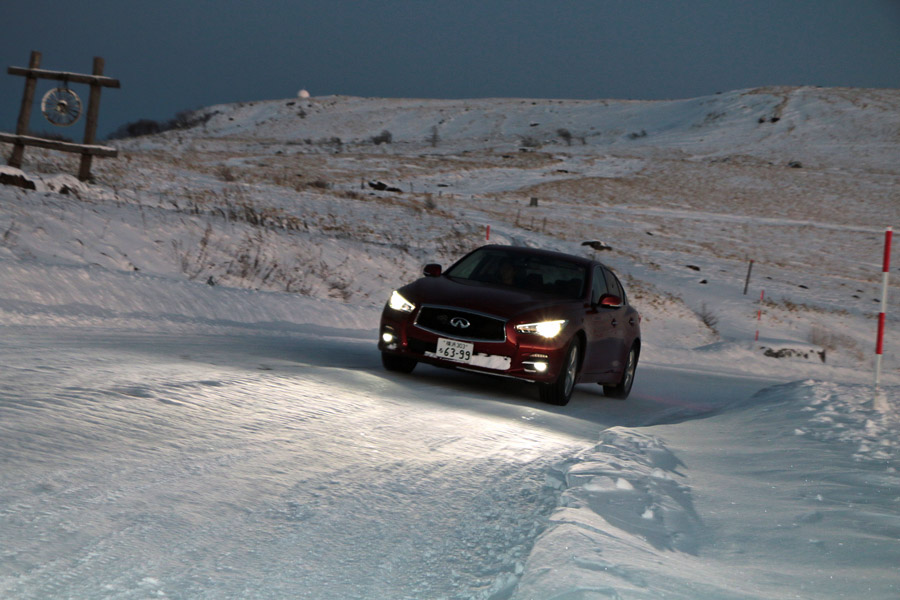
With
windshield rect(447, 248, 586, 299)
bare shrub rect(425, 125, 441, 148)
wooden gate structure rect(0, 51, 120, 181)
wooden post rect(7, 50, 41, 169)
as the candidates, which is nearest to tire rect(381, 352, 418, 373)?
windshield rect(447, 248, 586, 299)

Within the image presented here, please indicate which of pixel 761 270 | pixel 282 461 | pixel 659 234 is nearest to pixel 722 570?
pixel 282 461

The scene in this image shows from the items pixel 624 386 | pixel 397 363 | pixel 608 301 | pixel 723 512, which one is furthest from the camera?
pixel 624 386

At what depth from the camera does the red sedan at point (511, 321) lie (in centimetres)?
883

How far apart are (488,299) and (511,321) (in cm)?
43

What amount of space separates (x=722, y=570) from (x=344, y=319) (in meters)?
11.6

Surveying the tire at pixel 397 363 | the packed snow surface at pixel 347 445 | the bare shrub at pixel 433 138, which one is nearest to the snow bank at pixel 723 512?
the packed snow surface at pixel 347 445

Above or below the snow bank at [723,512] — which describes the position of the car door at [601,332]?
above

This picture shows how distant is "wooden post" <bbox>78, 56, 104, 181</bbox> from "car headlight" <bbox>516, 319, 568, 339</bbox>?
14.3 metres

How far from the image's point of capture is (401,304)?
9.33 m

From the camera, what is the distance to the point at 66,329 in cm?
934

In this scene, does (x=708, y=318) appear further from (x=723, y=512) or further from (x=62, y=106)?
(x=723, y=512)

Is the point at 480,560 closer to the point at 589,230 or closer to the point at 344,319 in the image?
the point at 344,319

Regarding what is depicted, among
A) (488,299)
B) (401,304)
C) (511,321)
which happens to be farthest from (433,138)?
(511,321)

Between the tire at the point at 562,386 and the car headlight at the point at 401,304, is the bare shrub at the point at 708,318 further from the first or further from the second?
the car headlight at the point at 401,304
